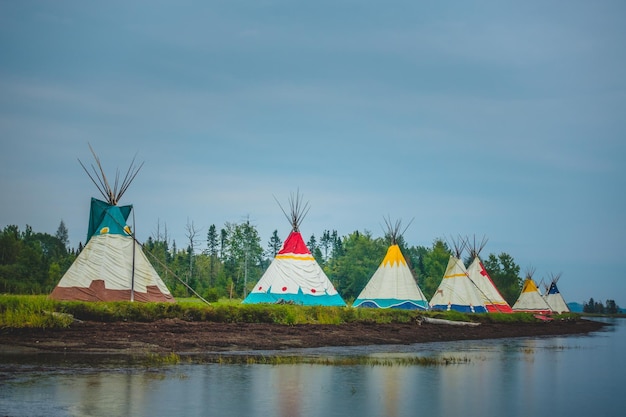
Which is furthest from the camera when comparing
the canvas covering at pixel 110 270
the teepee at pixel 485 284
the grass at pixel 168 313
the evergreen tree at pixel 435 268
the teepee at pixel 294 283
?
the evergreen tree at pixel 435 268

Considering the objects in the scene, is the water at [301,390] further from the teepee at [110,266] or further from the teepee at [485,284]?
the teepee at [485,284]

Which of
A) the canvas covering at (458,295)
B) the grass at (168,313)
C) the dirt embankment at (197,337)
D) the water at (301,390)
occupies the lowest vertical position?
the water at (301,390)

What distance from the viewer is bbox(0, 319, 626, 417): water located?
1080cm

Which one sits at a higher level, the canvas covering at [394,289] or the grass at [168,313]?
the canvas covering at [394,289]

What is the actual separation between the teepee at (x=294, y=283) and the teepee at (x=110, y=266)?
31.7ft

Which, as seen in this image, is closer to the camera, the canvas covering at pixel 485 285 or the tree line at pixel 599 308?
the canvas covering at pixel 485 285

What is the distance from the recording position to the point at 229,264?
79.3 meters

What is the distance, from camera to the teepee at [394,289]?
45531 mm

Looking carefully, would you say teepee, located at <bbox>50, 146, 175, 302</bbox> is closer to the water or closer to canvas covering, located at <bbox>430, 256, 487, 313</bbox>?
the water

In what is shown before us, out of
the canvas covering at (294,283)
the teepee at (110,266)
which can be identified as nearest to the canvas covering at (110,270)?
the teepee at (110,266)

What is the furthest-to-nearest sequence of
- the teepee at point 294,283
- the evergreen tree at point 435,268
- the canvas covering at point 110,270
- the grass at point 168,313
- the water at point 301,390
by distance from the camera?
the evergreen tree at point 435,268 < the teepee at point 294,283 < the canvas covering at point 110,270 < the grass at point 168,313 < the water at point 301,390

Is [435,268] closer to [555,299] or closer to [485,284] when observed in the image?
[555,299]

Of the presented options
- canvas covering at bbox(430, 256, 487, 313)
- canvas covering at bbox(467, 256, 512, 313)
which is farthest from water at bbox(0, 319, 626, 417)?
canvas covering at bbox(467, 256, 512, 313)

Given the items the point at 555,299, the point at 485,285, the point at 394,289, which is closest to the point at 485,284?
the point at 485,285
